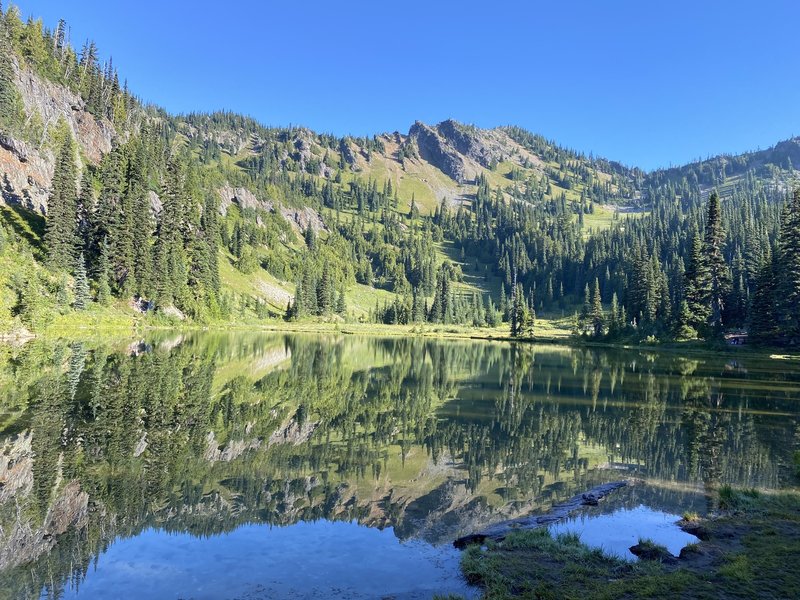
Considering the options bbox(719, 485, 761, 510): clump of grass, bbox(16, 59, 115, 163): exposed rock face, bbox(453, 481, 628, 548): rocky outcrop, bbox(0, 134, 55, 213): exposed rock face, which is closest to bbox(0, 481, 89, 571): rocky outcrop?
bbox(453, 481, 628, 548): rocky outcrop

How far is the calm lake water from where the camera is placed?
35.1 ft

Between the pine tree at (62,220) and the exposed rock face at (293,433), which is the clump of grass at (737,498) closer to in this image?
the exposed rock face at (293,433)

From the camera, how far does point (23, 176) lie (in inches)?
3841

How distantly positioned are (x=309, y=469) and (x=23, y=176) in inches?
4384

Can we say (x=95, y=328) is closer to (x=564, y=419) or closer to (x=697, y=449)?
(x=564, y=419)

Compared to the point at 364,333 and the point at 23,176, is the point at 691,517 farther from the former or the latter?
the point at 23,176

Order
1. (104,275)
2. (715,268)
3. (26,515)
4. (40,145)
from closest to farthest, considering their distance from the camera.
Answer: (26,515)
(104,275)
(715,268)
(40,145)

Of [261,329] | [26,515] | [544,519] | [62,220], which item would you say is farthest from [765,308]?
[62,220]

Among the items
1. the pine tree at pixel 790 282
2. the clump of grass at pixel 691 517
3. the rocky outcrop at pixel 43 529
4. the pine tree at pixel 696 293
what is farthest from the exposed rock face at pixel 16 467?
the pine tree at pixel 696 293

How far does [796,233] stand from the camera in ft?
243

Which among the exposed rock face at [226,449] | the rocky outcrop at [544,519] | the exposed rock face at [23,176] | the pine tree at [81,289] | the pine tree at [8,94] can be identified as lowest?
the rocky outcrop at [544,519]

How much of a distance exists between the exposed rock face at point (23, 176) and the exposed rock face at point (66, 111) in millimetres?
21271

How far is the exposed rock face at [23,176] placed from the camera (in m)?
92.8

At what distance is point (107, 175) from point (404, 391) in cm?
9021
